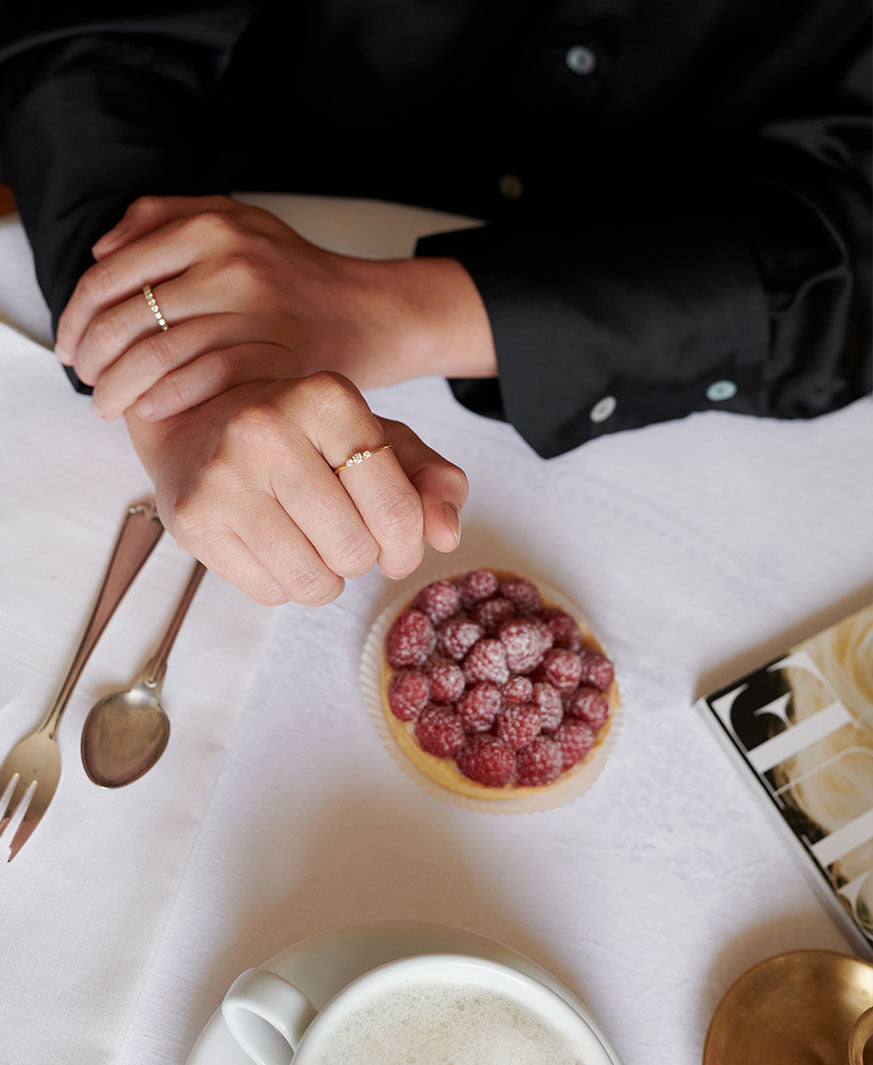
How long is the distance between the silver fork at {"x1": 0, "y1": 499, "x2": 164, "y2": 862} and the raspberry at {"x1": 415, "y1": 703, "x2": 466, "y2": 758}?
193mm

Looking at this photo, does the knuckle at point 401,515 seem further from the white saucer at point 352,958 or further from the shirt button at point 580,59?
the shirt button at point 580,59

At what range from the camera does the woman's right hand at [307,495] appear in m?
0.43

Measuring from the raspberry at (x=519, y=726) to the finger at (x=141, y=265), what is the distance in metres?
0.34

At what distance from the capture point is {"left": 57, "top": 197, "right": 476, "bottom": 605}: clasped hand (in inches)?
17.1

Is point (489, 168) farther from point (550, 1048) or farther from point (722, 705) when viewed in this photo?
point (550, 1048)

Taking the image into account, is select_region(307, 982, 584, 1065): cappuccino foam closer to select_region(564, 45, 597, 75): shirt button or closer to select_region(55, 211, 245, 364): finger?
select_region(55, 211, 245, 364): finger

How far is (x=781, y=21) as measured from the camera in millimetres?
662

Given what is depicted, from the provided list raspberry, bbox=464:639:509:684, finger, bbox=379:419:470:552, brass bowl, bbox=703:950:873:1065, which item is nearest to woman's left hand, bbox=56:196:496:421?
finger, bbox=379:419:470:552

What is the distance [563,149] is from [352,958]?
0.65 m

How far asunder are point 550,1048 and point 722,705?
25cm

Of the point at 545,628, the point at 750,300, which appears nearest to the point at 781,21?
the point at 750,300

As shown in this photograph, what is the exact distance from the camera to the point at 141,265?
0.53 metres

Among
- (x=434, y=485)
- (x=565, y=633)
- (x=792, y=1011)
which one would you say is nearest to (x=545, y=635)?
(x=565, y=633)

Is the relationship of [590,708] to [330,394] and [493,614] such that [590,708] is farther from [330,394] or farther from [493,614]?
[330,394]
